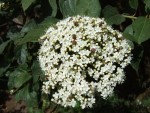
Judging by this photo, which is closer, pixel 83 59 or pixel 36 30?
pixel 83 59

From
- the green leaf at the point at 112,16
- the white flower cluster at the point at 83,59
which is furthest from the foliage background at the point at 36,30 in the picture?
the white flower cluster at the point at 83,59

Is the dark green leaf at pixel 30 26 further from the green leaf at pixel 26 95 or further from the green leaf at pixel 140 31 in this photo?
the green leaf at pixel 140 31

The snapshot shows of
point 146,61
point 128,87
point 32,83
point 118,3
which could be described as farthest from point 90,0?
point 128,87

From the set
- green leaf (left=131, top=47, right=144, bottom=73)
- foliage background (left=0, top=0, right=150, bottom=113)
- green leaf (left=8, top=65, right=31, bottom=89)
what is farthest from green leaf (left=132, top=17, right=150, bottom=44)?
green leaf (left=8, top=65, right=31, bottom=89)

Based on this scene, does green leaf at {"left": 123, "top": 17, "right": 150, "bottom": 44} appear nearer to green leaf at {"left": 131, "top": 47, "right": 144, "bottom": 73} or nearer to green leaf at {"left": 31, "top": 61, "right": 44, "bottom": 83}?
green leaf at {"left": 131, "top": 47, "right": 144, "bottom": 73}

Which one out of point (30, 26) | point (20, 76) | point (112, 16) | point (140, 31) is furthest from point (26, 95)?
point (140, 31)

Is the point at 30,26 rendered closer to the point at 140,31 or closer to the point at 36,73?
the point at 36,73

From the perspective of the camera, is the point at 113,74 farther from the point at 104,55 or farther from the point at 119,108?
the point at 119,108
